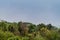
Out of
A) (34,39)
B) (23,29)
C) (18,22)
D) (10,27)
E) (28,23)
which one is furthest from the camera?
(28,23)

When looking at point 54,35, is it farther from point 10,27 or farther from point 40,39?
point 10,27

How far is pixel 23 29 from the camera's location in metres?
48.5

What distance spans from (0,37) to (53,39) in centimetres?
695

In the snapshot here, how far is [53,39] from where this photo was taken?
1255 inches

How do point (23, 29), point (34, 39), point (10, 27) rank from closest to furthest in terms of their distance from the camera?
point (34, 39)
point (10, 27)
point (23, 29)

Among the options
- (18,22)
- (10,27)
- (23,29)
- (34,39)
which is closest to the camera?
(34,39)

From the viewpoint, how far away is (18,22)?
53.8 meters

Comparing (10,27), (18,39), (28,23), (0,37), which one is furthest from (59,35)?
(28,23)

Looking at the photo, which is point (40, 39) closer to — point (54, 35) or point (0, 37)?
point (54, 35)

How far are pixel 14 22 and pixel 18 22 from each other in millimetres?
2371

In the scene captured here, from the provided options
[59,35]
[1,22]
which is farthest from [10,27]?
[59,35]

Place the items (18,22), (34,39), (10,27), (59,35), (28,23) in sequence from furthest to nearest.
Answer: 1. (28,23)
2. (18,22)
3. (10,27)
4. (34,39)
5. (59,35)

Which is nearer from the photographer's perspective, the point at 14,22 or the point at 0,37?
the point at 0,37

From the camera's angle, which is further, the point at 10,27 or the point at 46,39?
the point at 10,27
